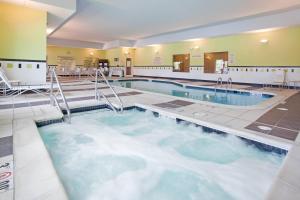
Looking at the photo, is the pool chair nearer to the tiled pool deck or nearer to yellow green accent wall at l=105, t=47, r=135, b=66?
the tiled pool deck

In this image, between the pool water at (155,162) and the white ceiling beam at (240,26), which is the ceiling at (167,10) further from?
the pool water at (155,162)

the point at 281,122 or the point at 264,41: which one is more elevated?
the point at 264,41

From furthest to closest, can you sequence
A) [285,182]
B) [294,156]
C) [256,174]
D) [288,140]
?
[288,140], [256,174], [294,156], [285,182]

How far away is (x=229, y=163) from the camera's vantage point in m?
2.43

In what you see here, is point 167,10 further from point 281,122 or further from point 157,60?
point 157,60

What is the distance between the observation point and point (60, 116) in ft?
11.1

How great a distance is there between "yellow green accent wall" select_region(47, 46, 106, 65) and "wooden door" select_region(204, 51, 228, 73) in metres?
10.5

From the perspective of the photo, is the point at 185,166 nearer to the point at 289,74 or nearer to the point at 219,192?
the point at 219,192

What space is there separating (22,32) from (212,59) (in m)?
8.62

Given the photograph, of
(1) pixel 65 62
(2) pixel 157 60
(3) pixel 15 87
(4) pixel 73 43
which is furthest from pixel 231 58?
(1) pixel 65 62

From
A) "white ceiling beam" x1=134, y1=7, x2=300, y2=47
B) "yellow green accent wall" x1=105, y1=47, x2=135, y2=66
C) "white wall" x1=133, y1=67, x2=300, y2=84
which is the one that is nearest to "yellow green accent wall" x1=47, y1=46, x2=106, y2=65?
"yellow green accent wall" x1=105, y1=47, x2=135, y2=66

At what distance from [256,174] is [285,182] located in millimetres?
733

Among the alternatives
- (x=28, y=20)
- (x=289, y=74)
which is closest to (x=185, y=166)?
(x=28, y=20)

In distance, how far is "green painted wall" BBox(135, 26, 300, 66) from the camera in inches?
298
